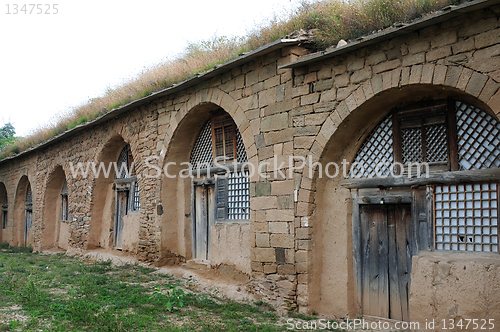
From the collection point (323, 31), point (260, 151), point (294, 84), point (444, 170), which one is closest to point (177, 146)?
point (260, 151)

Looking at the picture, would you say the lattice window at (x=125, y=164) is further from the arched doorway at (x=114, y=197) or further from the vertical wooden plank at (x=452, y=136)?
the vertical wooden plank at (x=452, y=136)

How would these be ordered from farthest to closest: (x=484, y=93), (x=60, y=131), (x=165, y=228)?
(x=60, y=131) → (x=165, y=228) → (x=484, y=93)

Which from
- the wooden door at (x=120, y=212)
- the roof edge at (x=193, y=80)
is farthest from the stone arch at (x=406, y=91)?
the wooden door at (x=120, y=212)

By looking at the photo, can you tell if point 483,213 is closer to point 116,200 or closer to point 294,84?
point 294,84

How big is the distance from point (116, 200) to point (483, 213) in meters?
8.98

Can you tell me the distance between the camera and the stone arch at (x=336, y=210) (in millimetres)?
5215

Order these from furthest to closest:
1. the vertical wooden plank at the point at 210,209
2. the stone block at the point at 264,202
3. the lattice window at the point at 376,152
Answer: the vertical wooden plank at the point at 210,209 → the stone block at the point at 264,202 → the lattice window at the point at 376,152

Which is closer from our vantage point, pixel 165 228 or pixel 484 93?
pixel 484 93

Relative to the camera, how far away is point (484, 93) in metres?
4.00

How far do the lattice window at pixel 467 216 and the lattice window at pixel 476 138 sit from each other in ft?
0.85

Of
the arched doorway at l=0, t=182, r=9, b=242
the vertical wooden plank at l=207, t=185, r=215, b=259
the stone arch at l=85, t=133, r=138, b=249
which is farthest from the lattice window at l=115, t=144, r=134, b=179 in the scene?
the arched doorway at l=0, t=182, r=9, b=242

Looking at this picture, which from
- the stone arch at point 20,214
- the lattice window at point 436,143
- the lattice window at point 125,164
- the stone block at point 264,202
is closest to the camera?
the lattice window at point 436,143

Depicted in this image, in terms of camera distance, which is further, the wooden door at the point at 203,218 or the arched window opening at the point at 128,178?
the arched window opening at the point at 128,178

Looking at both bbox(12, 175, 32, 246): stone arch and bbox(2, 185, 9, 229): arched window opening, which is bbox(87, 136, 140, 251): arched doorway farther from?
bbox(2, 185, 9, 229): arched window opening
